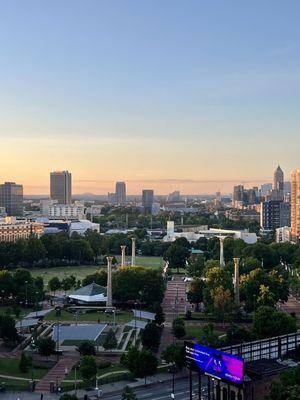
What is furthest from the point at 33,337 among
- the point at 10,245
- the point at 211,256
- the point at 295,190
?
the point at 295,190

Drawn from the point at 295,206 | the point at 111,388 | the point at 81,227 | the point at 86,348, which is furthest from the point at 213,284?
the point at 81,227

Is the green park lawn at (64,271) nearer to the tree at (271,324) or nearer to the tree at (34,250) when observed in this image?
the tree at (34,250)

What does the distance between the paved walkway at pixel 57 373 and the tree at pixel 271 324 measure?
13.9 m

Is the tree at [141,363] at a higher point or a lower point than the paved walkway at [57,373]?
higher

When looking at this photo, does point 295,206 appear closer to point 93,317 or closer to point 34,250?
point 34,250

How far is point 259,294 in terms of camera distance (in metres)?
60.2

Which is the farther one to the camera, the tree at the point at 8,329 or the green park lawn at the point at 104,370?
the tree at the point at 8,329

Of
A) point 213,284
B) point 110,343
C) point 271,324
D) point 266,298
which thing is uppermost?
point 213,284

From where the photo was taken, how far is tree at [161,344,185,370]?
134 ft

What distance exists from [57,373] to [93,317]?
734 inches

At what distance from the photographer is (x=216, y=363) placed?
2708 centimetres

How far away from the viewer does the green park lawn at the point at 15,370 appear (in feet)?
136

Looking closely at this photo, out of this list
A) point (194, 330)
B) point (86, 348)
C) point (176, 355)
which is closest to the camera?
point (176, 355)

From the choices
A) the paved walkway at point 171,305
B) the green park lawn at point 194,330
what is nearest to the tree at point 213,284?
the green park lawn at point 194,330
